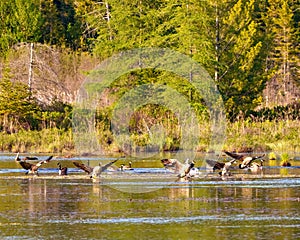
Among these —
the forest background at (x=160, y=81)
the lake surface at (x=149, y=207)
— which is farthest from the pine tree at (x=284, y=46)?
the lake surface at (x=149, y=207)

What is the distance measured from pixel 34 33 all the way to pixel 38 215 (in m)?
44.7

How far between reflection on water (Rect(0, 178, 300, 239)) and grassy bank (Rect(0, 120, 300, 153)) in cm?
1204

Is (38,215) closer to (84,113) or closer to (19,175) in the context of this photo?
(19,175)

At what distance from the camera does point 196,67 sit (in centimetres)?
4691

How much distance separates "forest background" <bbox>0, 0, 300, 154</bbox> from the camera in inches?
1529

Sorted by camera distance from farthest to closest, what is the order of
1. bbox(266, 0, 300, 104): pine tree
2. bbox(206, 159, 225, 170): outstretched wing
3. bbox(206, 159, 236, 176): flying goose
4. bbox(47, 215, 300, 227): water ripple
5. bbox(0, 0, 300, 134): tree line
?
bbox(266, 0, 300, 104): pine tree < bbox(0, 0, 300, 134): tree line < bbox(206, 159, 225, 170): outstretched wing < bbox(206, 159, 236, 176): flying goose < bbox(47, 215, 300, 227): water ripple

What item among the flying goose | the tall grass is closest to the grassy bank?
the tall grass

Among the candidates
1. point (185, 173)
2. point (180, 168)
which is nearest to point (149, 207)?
point (185, 173)

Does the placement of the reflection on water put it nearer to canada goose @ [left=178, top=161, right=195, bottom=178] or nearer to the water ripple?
the water ripple

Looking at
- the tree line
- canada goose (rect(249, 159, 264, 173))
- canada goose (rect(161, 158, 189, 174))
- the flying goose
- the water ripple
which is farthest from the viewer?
the tree line

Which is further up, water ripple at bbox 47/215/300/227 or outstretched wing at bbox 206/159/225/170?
outstretched wing at bbox 206/159/225/170

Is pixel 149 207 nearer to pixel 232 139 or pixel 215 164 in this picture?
pixel 215 164

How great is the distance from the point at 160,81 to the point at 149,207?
27.8m

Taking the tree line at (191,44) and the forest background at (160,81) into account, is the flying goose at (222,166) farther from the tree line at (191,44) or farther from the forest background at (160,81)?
the tree line at (191,44)
